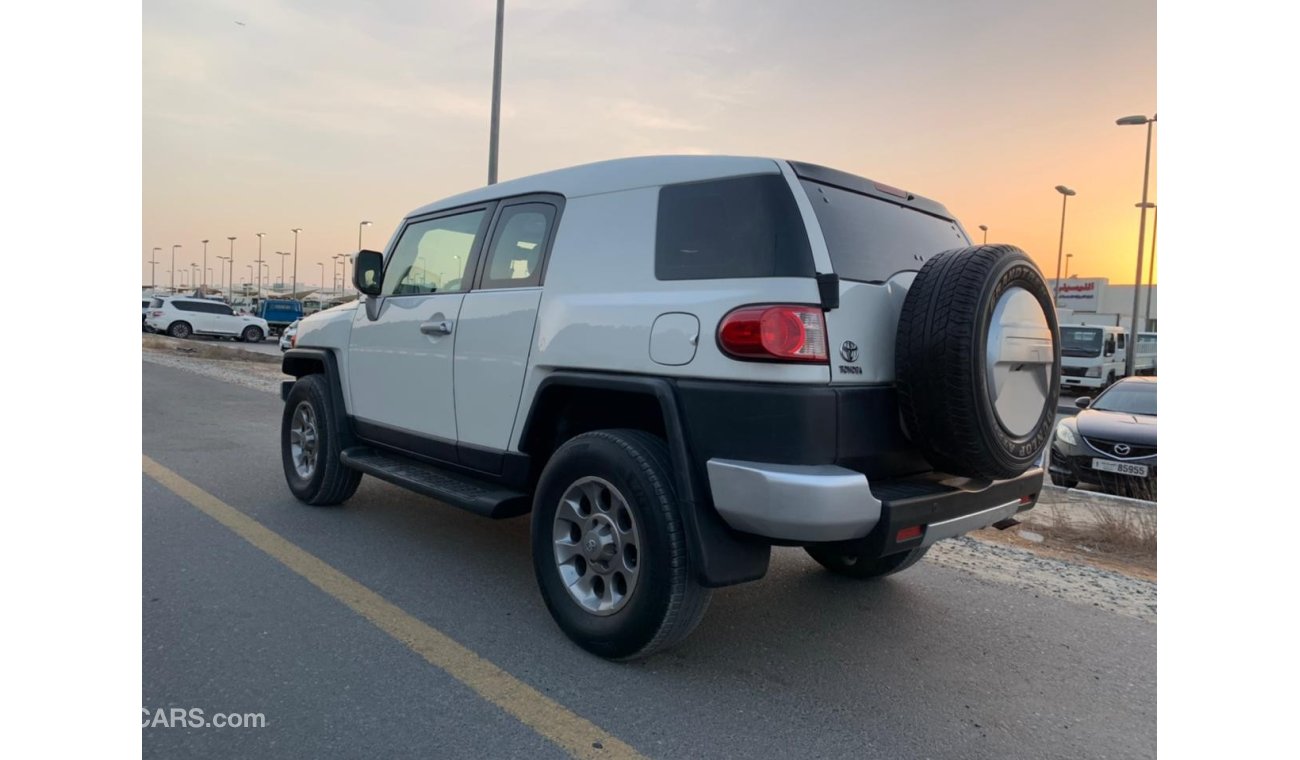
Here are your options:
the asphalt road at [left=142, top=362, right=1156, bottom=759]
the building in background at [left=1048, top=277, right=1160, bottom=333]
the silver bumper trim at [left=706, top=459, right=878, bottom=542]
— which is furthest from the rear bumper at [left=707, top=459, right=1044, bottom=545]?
the building in background at [left=1048, top=277, right=1160, bottom=333]

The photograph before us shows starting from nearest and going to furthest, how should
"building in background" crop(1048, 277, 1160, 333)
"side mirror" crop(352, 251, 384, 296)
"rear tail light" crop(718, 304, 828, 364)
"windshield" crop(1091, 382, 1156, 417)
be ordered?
"rear tail light" crop(718, 304, 828, 364) → "side mirror" crop(352, 251, 384, 296) → "windshield" crop(1091, 382, 1156, 417) → "building in background" crop(1048, 277, 1160, 333)

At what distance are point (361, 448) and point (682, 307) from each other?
3023 mm

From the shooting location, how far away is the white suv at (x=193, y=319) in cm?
3412

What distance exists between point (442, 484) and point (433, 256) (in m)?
1.41

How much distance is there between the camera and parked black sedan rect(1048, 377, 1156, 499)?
25.5 ft

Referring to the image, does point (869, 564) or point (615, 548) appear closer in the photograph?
point (615, 548)

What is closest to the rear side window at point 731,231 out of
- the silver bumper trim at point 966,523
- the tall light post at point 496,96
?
the silver bumper trim at point 966,523

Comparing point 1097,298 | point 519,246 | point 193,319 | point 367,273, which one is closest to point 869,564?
point 519,246

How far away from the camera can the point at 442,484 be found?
14.3ft

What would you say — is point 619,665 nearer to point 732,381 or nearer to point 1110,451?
point 732,381

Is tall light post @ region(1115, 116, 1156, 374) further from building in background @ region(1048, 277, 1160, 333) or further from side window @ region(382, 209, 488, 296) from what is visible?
building in background @ region(1048, 277, 1160, 333)

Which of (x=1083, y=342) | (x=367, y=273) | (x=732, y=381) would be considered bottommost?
(x=732, y=381)

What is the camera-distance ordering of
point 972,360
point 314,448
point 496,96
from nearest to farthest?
point 972,360
point 314,448
point 496,96

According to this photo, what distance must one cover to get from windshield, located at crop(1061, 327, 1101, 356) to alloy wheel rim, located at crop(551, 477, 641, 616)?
2233 centimetres
